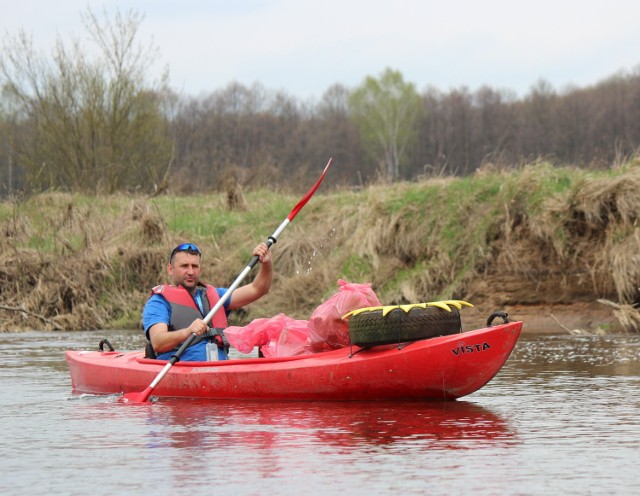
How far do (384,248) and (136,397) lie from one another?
8.36 meters

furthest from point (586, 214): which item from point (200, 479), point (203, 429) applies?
point (200, 479)

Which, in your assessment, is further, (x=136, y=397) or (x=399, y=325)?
(x=136, y=397)

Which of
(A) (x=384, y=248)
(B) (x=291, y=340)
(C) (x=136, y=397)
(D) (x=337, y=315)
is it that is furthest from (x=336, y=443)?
(A) (x=384, y=248)

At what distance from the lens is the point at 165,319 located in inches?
324

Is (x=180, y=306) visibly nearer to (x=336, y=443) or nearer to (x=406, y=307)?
(x=406, y=307)

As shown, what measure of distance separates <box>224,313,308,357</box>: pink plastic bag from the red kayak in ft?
0.96

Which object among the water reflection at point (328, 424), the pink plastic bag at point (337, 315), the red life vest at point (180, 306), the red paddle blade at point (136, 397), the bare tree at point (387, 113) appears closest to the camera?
the water reflection at point (328, 424)

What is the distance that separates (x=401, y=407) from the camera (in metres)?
7.29

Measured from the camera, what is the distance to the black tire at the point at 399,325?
7164mm

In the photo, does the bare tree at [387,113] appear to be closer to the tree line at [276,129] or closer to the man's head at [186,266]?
the tree line at [276,129]

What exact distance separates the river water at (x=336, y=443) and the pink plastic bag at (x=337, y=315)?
464mm

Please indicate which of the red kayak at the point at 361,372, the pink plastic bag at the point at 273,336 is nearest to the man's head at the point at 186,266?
the pink plastic bag at the point at 273,336

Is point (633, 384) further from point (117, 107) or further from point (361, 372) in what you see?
point (117, 107)

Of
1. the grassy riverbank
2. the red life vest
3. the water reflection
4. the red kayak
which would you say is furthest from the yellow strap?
the grassy riverbank
